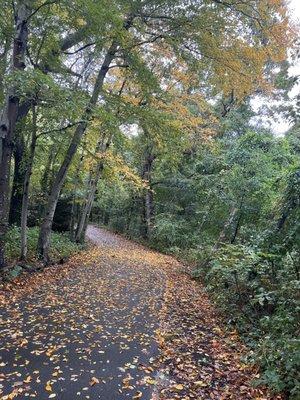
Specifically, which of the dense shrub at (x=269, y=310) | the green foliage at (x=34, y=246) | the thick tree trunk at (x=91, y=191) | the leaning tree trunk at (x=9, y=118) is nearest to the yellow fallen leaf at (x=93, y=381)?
the dense shrub at (x=269, y=310)

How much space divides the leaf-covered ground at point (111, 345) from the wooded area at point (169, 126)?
0.62m

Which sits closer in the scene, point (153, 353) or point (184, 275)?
point (153, 353)

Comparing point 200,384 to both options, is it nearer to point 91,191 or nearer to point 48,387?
point 48,387

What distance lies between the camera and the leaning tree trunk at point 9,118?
8105mm

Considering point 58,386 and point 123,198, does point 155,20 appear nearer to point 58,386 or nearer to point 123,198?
point 58,386

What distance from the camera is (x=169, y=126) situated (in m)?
10.7

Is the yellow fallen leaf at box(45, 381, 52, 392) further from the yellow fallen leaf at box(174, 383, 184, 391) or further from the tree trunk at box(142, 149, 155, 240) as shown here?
the tree trunk at box(142, 149, 155, 240)

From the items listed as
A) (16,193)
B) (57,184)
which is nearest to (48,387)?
(57,184)

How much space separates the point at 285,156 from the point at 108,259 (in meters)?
7.49

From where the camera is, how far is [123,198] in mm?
28469

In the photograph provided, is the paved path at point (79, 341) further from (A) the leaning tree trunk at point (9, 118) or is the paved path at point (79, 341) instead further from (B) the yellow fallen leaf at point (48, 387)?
(A) the leaning tree trunk at point (9, 118)

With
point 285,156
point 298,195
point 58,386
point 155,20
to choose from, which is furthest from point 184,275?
point 58,386

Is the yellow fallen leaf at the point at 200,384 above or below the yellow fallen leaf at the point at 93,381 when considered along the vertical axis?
above

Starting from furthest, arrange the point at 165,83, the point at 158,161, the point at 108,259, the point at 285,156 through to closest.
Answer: the point at 158,161 → the point at 165,83 → the point at 108,259 → the point at 285,156
